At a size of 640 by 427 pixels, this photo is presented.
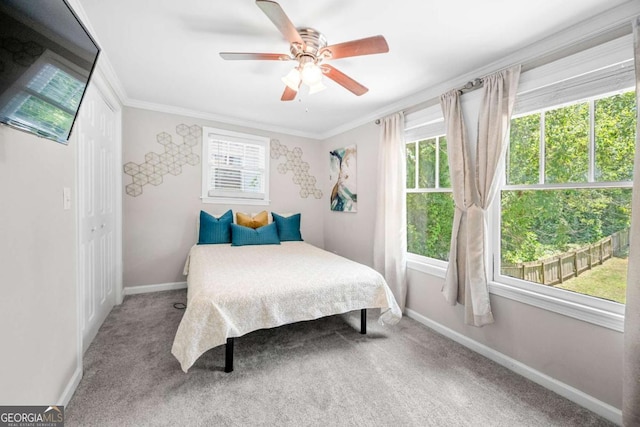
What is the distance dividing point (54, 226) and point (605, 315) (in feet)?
10.4

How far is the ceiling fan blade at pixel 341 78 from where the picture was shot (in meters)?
1.84

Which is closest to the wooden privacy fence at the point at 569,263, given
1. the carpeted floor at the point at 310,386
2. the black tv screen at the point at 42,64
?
the carpeted floor at the point at 310,386

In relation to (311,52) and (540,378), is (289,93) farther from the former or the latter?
(540,378)

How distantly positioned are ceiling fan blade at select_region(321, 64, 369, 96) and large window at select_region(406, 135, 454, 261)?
1116 millimetres

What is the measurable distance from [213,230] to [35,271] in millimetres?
2187

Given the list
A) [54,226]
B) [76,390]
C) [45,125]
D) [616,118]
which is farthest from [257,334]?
[616,118]

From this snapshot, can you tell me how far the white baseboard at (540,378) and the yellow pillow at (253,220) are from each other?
8.08ft

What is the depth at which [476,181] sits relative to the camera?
213 centimetres

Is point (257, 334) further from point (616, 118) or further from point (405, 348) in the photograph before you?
point (616, 118)

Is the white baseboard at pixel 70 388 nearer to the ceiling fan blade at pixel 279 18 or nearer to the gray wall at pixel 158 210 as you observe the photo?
the gray wall at pixel 158 210

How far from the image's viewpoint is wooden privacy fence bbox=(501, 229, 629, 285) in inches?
62.4

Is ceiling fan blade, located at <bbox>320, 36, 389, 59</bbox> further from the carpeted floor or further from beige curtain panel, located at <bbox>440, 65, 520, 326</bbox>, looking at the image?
the carpeted floor

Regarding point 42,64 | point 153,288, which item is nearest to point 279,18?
point 42,64

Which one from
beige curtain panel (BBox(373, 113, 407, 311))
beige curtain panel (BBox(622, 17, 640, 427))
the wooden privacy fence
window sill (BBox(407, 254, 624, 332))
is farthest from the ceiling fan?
window sill (BBox(407, 254, 624, 332))
